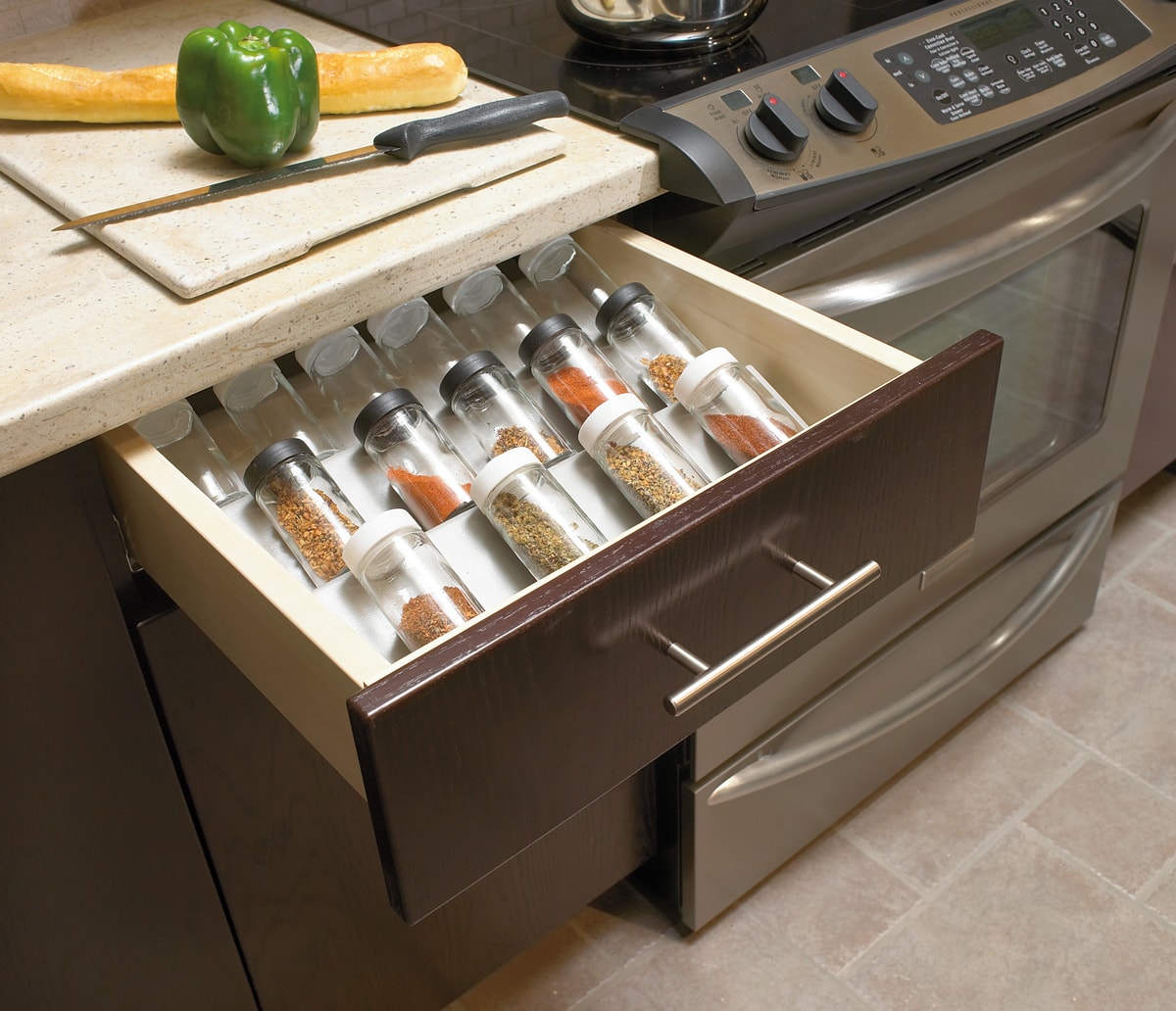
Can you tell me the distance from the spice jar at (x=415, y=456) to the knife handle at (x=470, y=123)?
8.2 inches

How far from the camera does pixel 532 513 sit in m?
0.75

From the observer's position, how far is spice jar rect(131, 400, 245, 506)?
0.81 meters

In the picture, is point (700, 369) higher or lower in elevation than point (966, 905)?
higher

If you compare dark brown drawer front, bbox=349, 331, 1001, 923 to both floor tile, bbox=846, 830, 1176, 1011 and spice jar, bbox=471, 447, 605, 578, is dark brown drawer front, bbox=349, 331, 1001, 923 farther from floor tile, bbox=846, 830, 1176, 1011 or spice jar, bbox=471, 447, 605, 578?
floor tile, bbox=846, 830, 1176, 1011

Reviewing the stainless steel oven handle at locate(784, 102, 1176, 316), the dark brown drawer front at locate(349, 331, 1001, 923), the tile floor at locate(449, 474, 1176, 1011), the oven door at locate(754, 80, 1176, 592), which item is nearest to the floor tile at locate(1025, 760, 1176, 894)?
the tile floor at locate(449, 474, 1176, 1011)

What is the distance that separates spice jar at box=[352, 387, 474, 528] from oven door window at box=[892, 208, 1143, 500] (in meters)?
0.58

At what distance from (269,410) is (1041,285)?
847 millimetres

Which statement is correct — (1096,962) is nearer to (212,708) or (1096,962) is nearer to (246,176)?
(212,708)

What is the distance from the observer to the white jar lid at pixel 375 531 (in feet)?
2.30

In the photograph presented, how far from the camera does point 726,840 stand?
1.25 metres

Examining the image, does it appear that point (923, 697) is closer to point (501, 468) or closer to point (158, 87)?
point (501, 468)

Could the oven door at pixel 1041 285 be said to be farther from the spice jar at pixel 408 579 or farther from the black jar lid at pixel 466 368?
the spice jar at pixel 408 579

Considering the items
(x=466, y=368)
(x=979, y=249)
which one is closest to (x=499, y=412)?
(x=466, y=368)

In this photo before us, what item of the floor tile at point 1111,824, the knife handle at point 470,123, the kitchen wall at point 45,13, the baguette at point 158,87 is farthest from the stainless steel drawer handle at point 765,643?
the kitchen wall at point 45,13
